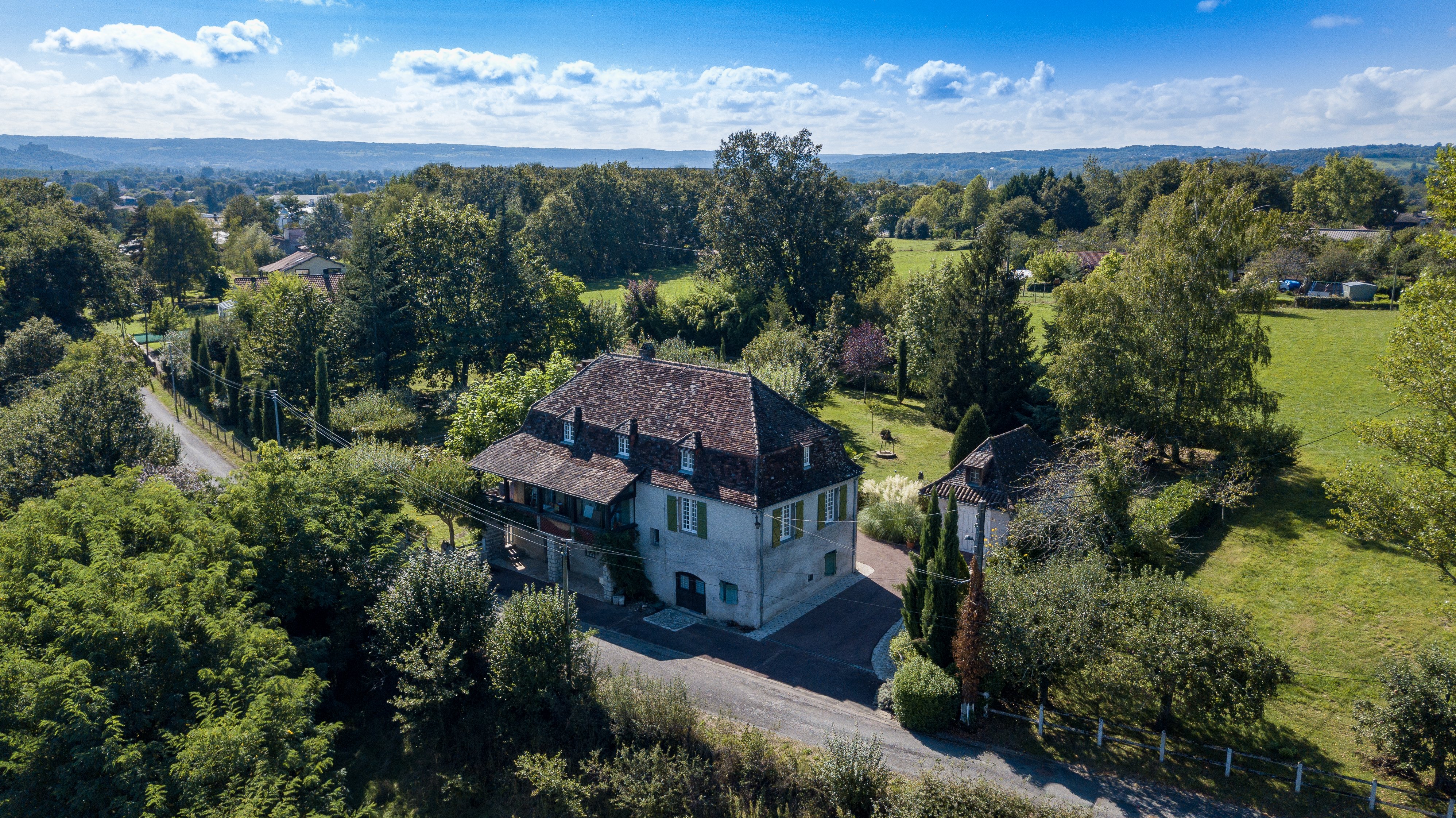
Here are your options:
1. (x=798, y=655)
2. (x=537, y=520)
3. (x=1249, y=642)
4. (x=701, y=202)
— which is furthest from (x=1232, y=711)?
(x=701, y=202)

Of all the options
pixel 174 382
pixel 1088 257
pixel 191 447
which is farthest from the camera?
pixel 1088 257

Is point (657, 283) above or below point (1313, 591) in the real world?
above

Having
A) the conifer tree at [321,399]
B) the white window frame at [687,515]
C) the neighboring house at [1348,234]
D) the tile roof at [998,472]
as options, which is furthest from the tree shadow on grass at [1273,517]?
the neighboring house at [1348,234]

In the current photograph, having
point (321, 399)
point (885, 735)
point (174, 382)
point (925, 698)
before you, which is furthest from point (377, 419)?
point (925, 698)

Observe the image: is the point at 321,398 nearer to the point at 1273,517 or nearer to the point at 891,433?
the point at 891,433

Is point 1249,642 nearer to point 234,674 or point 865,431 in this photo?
point 234,674

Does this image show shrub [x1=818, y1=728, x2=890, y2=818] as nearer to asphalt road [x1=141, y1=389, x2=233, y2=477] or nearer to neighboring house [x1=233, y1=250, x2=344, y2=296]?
asphalt road [x1=141, y1=389, x2=233, y2=477]

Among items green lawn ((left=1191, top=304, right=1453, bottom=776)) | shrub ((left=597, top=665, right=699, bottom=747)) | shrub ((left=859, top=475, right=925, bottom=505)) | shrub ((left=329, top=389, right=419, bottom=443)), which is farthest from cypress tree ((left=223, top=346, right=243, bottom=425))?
green lawn ((left=1191, top=304, right=1453, bottom=776))
